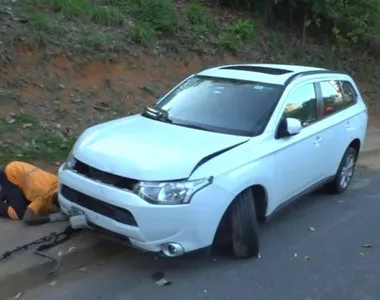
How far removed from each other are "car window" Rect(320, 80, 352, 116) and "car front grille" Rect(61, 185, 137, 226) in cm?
303

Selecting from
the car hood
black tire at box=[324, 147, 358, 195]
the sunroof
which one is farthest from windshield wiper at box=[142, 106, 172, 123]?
black tire at box=[324, 147, 358, 195]

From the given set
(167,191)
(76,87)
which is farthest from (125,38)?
(167,191)

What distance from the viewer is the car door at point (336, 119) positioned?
7199 mm

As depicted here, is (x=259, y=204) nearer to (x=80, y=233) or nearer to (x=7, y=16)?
(x=80, y=233)

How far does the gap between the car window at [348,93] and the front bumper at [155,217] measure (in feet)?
10.8

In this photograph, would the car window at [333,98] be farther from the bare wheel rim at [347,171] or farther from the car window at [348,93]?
the bare wheel rim at [347,171]

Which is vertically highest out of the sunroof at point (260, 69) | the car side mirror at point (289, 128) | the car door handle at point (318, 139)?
the sunroof at point (260, 69)

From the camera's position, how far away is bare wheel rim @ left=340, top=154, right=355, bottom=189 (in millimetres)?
7905

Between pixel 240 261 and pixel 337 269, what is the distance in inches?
32.7

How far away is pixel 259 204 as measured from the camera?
233 inches

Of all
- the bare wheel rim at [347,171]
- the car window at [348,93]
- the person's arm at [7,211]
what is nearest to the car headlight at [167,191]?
the person's arm at [7,211]

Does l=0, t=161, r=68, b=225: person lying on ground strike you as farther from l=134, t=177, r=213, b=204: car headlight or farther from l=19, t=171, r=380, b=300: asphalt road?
l=134, t=177, r=213, b=204: car headlight

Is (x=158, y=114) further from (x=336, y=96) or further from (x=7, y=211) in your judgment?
(x=336, y=96)

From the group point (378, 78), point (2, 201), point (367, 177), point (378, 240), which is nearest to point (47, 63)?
point (2, 201)
